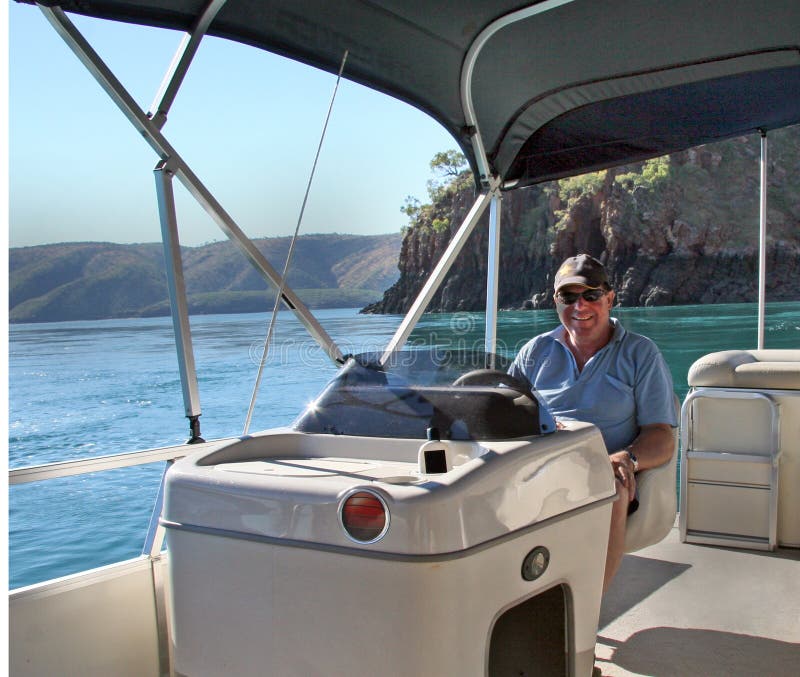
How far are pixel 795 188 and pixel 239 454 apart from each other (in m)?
32.1

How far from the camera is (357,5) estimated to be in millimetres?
2211

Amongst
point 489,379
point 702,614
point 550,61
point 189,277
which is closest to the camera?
point 489,379

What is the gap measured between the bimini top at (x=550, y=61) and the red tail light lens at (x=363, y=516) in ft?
4.47

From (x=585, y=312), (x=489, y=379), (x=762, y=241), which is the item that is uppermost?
(x=762, y=241)

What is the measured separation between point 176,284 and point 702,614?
1.86 metres

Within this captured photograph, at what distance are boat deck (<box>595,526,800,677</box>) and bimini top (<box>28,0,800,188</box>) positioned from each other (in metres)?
1.63

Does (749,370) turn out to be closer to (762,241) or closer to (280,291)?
(762,241)

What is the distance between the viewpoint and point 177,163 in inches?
79.0

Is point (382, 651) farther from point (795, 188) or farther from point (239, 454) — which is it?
point (795, 188)

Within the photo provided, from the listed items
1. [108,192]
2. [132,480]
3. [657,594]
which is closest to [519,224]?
[108,192]

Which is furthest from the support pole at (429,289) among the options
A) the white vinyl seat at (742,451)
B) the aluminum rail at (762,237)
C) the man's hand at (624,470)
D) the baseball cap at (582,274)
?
the aluminum rail at (762,237)

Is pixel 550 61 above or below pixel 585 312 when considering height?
above

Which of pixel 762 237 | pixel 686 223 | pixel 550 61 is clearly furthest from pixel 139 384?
pixel 550 61

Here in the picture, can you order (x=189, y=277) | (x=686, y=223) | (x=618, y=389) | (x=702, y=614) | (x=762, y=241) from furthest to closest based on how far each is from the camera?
1. (x=686, y=223)
2. (x=189, y=277)
3. (x=762, y=241)
4. (x=702, y=614)
5. (x=618, y=389)
